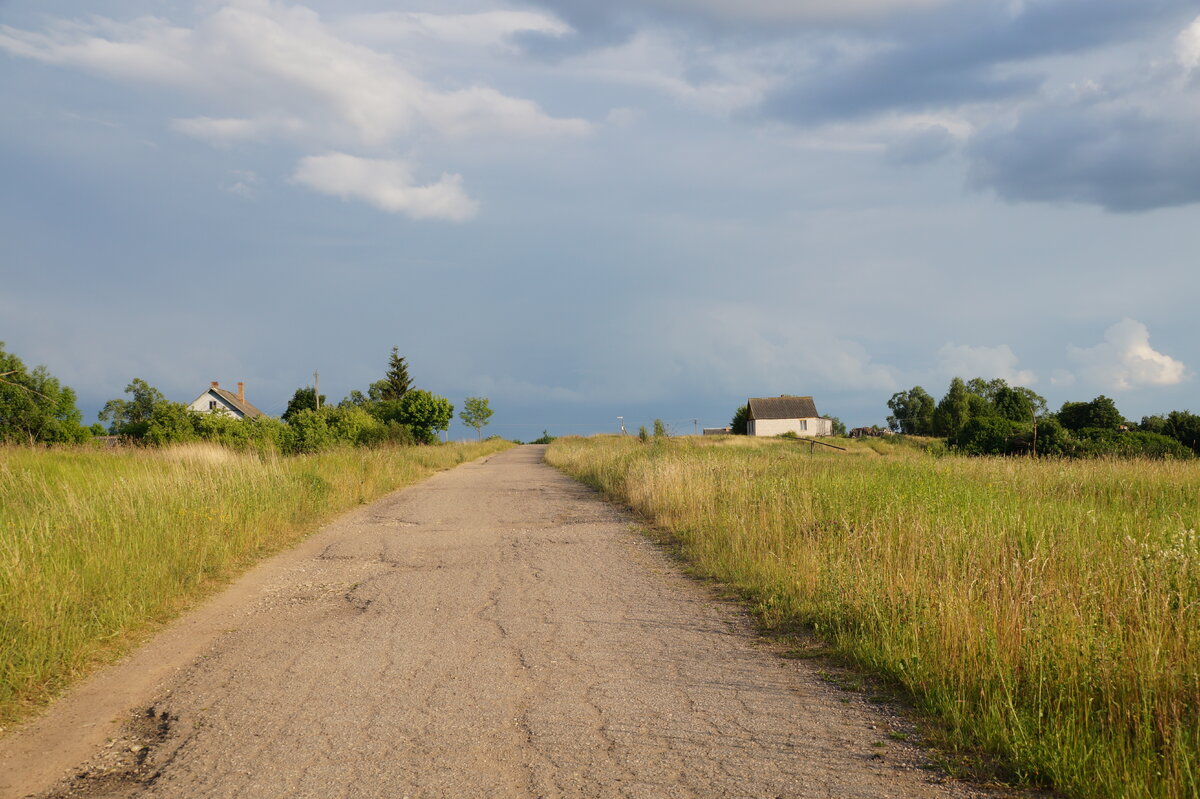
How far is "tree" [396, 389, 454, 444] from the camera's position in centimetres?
7331

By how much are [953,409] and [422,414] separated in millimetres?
55763

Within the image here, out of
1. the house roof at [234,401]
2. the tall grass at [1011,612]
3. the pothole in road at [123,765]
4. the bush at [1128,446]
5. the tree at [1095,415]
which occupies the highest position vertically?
the house roof at [234,401]

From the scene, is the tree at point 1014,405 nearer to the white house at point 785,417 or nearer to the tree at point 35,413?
the white house at point 785,417

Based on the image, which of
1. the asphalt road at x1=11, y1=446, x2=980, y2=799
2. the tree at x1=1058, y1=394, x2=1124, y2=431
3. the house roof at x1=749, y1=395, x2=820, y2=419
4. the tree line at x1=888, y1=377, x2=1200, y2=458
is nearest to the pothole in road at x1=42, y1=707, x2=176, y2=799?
the asphalt road at x1=11, y1=446, x2=980, y2=799

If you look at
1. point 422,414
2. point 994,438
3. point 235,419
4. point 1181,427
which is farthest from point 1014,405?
point 235,419

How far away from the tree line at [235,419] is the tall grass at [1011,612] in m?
8.68

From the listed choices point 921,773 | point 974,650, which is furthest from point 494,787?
point 974,650

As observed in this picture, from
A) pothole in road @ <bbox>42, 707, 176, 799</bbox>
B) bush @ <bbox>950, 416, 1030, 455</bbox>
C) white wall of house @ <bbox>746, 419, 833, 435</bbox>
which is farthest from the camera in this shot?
white wall of house @ <bbox>746, 419, 833, 435</bbox>

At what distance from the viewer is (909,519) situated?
8789mm

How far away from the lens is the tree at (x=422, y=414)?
2886 inches

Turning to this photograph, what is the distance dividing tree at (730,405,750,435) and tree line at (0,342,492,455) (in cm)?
3606

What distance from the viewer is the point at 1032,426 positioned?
34469mm

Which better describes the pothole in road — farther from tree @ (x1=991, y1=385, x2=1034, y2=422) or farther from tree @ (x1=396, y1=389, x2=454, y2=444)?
tree @ (x1=991, y1=385, x2=1034, y2=422)

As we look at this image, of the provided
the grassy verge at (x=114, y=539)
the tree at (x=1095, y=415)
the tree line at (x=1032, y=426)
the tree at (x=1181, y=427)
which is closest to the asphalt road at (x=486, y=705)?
the grassy verge at (x=114, y=539)
